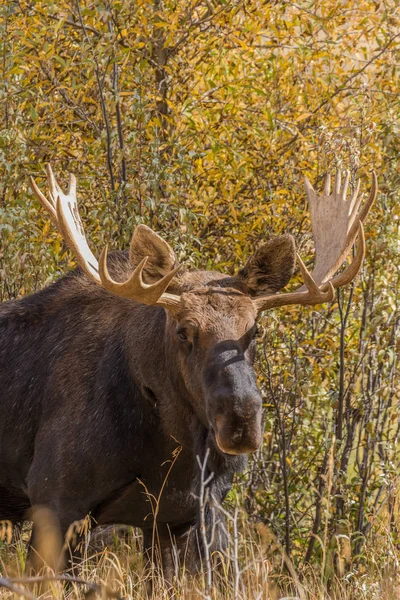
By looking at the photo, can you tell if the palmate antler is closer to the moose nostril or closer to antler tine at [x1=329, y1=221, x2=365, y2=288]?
antler tine at [x1=329, y1=221, x2=365, y2=288]

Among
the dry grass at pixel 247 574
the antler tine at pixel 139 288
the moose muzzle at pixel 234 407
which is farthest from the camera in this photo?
the antler tine at pixel 139 288

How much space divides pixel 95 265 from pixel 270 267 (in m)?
0.84

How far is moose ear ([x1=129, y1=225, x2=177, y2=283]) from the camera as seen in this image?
495 cm

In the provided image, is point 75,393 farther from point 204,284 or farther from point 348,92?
point 348,92

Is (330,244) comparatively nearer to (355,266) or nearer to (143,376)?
(355,266)

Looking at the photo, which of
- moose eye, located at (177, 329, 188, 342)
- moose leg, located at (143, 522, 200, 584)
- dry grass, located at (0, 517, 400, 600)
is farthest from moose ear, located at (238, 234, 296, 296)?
moose leg, located at (143, 522, 200, 584)

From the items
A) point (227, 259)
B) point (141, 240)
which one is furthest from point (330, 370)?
point (141, 240)

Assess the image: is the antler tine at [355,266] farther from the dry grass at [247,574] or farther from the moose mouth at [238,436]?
the dry grass at [247,574]

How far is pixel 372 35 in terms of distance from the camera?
7008 millimetres

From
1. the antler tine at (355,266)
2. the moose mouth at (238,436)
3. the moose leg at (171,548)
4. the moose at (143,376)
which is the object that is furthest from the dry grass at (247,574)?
the antler tine at (355,266)

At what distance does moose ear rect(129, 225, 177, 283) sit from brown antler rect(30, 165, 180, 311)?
0.16m

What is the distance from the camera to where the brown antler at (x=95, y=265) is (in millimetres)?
4688

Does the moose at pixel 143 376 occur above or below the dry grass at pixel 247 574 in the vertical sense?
above

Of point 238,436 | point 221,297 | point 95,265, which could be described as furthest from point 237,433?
point 95,265
